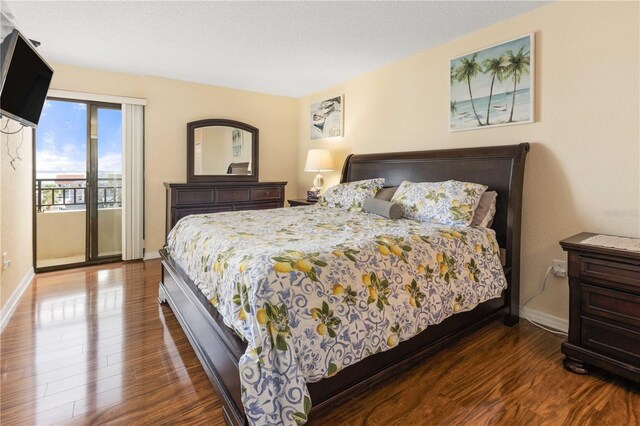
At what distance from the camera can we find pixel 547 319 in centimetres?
252

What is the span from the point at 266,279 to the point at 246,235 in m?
0.71

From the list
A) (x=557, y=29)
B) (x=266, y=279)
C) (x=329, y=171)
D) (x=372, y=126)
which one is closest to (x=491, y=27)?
(x=557, y=29)

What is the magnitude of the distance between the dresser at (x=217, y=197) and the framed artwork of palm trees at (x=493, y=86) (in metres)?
2.68

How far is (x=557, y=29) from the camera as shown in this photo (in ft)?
7.92

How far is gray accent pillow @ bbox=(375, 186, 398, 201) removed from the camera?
128 inches

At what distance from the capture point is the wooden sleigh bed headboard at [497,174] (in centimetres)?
251

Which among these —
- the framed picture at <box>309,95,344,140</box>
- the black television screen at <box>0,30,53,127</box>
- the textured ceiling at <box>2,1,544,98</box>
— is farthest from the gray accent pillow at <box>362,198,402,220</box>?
the black television screen at <box>0,30,53,127</box>

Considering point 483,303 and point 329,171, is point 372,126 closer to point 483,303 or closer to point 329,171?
point 329,171

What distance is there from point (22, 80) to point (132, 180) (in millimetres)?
2330

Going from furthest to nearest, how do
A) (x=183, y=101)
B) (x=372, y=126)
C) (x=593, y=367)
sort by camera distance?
(x=183, y=101), (x=372, y=126), (x=593, y=367)

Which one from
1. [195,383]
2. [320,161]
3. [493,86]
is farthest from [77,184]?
[493,86]

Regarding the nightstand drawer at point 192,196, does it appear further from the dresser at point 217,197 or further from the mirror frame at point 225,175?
the mirror frame at point 225,175

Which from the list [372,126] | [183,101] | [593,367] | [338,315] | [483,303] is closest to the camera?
[338,315]

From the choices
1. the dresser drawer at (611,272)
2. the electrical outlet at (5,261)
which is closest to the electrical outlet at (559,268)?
the dresser drawer at (611,272)
